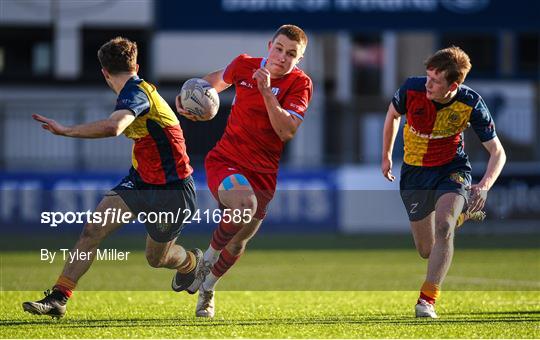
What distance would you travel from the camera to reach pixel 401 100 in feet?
27.8

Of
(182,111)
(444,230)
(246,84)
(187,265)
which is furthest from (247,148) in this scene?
(444,230)

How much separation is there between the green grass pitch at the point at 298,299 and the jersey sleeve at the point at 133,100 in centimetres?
136

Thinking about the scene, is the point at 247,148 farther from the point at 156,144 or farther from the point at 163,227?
the point at 163,227

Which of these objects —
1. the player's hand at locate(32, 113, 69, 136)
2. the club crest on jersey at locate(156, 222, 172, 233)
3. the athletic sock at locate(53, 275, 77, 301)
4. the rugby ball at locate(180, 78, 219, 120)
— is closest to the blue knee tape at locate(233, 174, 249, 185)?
the rugby ball at locate(180, 78, 219, 120)

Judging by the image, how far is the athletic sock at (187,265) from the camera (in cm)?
841

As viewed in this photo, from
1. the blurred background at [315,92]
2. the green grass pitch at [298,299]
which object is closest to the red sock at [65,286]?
the green grass pitch at [298,299]

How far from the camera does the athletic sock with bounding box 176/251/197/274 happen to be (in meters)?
8.41

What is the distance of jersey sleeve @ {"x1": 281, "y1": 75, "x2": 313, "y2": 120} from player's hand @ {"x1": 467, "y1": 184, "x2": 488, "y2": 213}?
126cm

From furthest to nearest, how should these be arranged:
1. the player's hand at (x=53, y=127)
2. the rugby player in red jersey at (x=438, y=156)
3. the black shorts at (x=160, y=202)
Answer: the rugby player in red jersey at (x=438, y=156) < the black shorts at (x=160, y=202) < the player's hand at (x=53, y=127)

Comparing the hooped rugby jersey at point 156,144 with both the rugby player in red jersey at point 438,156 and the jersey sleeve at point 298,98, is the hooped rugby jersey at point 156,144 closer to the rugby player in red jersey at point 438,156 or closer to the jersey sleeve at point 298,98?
the jersey sleeve at point 298,98

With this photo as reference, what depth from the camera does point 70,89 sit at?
21.8 metres

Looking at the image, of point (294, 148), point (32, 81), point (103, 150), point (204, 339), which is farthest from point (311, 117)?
point (204, 339)

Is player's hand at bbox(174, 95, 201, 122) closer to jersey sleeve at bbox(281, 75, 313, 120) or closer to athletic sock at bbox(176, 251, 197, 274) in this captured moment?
jersey sleeve at bbox(281, 75, 313, 120)

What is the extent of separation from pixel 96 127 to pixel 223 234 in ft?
4.56
